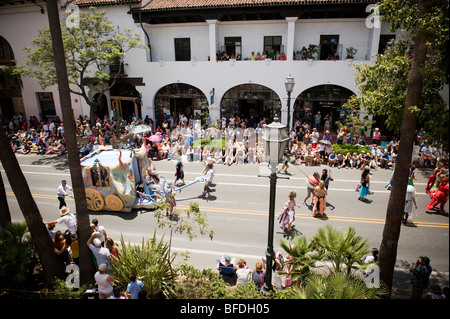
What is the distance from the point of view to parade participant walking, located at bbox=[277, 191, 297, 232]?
33.6ft

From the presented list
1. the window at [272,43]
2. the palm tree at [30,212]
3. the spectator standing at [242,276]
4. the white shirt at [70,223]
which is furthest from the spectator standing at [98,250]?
the window at [272,43]

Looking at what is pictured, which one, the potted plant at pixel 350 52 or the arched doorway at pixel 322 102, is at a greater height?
the potted plant at pixel 350 52

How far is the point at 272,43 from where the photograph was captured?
2288cm

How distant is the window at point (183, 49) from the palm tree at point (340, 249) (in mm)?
20985

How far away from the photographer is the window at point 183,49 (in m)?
24.4

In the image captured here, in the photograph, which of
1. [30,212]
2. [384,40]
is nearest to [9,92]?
[30,212]

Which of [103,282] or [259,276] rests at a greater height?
[103,282]

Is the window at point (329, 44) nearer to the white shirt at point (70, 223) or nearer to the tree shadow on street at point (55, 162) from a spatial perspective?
the tree shadow on street at point (55, 162)

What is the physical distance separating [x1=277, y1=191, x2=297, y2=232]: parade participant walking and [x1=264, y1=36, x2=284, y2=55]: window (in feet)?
51.1

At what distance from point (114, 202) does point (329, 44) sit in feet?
60.6

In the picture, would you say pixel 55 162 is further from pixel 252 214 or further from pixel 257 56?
pixel 257 56

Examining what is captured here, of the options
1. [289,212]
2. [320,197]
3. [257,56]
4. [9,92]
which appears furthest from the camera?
[9,92]

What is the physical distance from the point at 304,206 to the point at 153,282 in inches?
283
